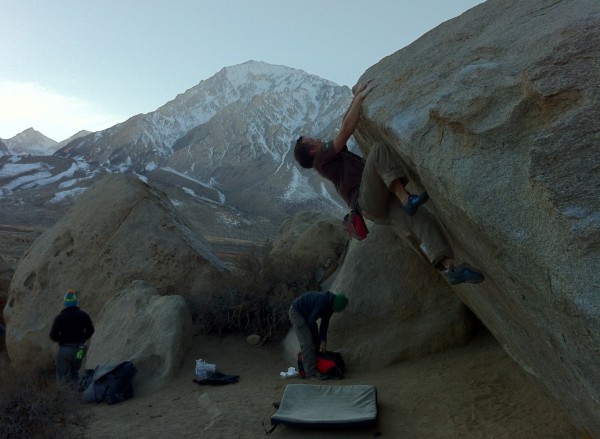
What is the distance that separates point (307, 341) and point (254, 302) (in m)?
2.27

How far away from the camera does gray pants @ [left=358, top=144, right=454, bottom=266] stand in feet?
13.7

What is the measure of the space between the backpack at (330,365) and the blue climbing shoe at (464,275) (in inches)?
133

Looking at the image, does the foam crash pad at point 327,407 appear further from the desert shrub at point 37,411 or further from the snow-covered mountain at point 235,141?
the snow-covered mountain at point 235,141

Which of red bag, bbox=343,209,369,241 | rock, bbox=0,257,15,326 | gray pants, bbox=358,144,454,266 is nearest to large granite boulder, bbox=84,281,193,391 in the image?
red bag, bbox=343,209,369,241

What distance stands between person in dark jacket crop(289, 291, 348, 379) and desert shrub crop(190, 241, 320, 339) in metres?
1.73

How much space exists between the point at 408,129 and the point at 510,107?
830 millimetres

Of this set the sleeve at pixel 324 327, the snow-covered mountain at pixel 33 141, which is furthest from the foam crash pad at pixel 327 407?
the snow-covered mountain at pixel 33 141

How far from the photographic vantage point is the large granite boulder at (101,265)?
9812mm

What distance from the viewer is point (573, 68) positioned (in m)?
3.10

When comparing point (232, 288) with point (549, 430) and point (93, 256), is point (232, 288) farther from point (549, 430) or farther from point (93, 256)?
point (549, 430)

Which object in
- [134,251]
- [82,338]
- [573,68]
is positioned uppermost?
[573,68]

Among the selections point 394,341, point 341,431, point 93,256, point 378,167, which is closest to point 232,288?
point 93,256

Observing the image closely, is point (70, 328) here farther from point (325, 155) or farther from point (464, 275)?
point (464, 275)

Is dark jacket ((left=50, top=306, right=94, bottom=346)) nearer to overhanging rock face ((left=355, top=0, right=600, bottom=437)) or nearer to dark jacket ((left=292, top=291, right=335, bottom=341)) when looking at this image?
dark jacket ((left=292, top=291, right=335, bottom=341))
